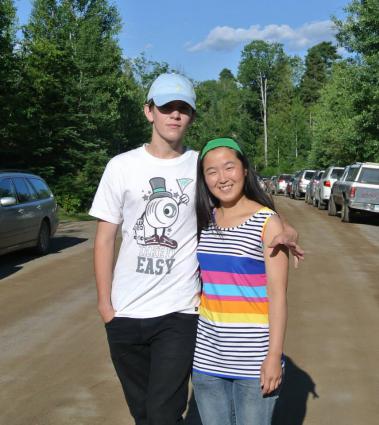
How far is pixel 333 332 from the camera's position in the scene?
22.0ft

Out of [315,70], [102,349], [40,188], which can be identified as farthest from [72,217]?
[315,70]

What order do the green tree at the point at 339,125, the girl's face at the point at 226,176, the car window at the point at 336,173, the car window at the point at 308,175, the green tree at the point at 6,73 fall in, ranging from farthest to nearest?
1. the car window at the point at 308,175
2. the car window at the point at 336,173
3. the green tree at the point at 339,125
4. the green tree at the point at 6,73
5. the girl's face at the point at 226,176

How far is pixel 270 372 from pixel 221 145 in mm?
980

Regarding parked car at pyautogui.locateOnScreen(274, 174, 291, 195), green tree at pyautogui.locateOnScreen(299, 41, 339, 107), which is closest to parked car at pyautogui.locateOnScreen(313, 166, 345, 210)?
parked car at pyautogui.locateOnScreen(274, 174, 291, 195)

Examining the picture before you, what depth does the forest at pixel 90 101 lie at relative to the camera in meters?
24.4

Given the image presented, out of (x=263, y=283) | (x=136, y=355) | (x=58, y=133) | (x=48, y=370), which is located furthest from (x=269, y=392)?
(x=58, y=133)

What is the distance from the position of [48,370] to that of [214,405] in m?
2.98

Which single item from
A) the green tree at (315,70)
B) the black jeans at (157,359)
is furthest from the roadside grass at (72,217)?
the green tree at (315,70)

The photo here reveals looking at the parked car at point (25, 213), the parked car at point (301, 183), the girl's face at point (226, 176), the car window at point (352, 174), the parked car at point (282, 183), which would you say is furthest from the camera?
the parked car at point (282, 183)

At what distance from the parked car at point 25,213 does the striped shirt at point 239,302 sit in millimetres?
8856

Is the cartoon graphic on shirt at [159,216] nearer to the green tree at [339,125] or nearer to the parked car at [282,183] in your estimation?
the green tree at [339,125]

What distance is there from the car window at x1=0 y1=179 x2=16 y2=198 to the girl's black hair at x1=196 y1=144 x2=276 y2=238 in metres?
9.22

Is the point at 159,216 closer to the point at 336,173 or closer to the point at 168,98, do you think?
the point at 168,98

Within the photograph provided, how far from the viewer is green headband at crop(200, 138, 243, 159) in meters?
2.88
